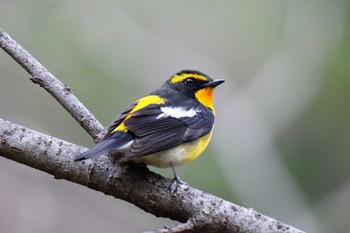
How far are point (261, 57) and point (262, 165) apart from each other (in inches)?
75.8

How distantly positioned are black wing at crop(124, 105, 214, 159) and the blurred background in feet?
10.8

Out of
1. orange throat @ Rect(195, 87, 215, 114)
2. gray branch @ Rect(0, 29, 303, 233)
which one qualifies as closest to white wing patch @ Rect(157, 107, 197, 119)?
orange throat @ Rect(195, 87, 215, 114)

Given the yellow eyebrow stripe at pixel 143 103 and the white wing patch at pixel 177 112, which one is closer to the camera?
the yellow eyebrow stripe at pixel 143 103

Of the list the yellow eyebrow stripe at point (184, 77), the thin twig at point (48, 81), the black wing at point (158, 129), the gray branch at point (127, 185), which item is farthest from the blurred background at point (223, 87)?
the gray branch at point (127, 185)

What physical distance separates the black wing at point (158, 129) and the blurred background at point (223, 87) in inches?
130

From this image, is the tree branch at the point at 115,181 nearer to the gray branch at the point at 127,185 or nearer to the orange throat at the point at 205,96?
the gray branch at the point at 127,185

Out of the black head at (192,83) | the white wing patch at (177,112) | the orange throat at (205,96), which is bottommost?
the white wing patch at (177,112)

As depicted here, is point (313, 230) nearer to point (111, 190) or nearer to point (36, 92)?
point (36, 92)

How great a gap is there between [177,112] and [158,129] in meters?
0.38

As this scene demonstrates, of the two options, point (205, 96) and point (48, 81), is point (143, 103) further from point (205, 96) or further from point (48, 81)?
point (205, 96)

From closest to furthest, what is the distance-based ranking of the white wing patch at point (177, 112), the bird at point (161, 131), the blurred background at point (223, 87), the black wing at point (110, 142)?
the black wing at point (110, 142) → the bird at point (161, 131) → the white wing patch at point (177, 112) → the blurred background at point (223, 87)

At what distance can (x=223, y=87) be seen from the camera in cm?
828

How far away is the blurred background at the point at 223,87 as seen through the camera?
297 inches

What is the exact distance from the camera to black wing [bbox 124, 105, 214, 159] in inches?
133
